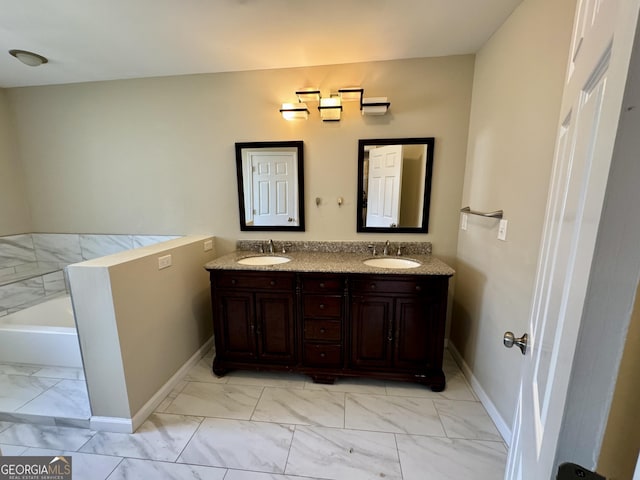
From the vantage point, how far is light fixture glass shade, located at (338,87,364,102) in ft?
6.51

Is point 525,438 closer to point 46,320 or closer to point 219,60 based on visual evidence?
point 219,60

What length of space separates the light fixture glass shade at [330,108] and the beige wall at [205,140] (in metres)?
0.09

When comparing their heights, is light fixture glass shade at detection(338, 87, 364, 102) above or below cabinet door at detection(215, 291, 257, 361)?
above

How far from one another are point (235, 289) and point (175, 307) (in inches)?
18.9

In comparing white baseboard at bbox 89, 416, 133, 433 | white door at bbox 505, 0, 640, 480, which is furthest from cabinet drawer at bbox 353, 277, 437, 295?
white baseboard at bbox 89, 416, 133, 433

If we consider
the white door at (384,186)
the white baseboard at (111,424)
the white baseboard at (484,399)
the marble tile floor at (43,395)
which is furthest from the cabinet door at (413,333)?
the marble tile floor at (43,395)

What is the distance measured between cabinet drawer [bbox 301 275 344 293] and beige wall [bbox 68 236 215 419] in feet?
3.25

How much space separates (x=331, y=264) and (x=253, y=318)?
0.72 metres

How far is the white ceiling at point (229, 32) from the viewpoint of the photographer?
57.2 inches

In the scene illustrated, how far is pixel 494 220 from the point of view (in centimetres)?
166

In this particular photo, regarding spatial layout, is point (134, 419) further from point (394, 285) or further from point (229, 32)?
point (229, 32)

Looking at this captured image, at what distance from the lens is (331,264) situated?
6.38 feet

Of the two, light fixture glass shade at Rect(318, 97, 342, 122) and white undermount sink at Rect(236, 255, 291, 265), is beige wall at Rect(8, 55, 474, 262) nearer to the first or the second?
light fixture glass shade at Rect(318, 97, 342, 122)

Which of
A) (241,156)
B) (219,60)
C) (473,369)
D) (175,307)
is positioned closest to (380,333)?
(473,369)
